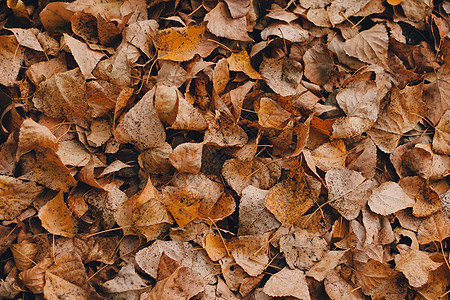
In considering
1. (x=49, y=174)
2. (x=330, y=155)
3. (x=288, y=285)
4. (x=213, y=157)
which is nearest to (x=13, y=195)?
(x=49, y=174)

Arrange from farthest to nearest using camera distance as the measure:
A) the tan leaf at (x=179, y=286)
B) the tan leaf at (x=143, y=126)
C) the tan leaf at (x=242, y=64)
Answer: the tan leaf at (x=242, y=64)
the tan leaf at (x=143, y=126)
the tan leaf at (x=179, y=286)

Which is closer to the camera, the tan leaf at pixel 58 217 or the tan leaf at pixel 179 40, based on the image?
the tan leaf at pixel 58 217

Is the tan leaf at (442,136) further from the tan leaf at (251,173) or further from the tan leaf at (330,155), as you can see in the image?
the tan leaf at (251,173)

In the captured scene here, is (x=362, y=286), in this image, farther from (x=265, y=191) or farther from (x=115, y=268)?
(x=115, y=268)

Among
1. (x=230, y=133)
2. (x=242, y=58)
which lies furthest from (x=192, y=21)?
(x=230, y=133)

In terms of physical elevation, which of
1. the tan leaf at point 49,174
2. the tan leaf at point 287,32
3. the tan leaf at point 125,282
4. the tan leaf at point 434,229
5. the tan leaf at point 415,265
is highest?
the tan leaf at point 287,32

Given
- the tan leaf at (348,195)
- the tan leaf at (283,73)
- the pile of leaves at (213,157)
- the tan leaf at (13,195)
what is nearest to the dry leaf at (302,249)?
the pile of leaves at (213,157)

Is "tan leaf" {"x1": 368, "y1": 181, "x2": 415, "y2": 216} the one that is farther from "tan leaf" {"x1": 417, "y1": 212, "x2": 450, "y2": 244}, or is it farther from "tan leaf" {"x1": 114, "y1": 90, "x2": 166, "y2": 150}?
"tan leaf" {"x1": 114, "y1": 90, "x2": 166, "y2": 150}
